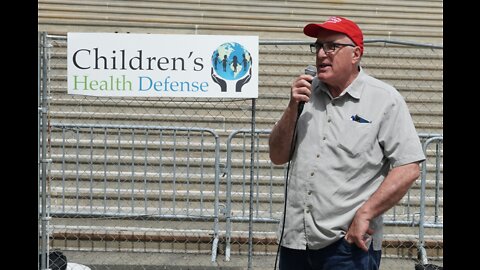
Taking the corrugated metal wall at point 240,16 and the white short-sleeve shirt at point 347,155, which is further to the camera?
the corrugated metal wall at point 240,16

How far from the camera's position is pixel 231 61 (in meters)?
5.32

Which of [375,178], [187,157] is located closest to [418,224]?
[187,157]

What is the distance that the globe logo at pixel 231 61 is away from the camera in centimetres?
531

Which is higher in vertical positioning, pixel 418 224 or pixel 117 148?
pixel 117 148

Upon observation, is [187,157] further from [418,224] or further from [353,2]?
[353,2]

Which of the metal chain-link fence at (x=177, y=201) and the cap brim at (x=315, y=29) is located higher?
the cap brim at (x=315, y=29)

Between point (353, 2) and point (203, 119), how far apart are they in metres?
3.38

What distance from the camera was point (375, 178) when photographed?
10.6 feet

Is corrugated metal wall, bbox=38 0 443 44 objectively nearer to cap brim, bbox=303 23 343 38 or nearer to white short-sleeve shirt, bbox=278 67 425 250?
cap brim, bbox=303 23 343 38

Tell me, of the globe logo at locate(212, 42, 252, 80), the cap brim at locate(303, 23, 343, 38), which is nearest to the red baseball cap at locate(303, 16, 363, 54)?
the cap brim at locate(303, 23, 343, 38)

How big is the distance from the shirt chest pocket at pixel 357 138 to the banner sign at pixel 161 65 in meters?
2.17

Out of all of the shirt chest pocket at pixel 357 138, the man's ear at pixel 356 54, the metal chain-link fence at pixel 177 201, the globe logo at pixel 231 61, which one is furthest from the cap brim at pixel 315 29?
the metal chain-link fence at pixel 177 201

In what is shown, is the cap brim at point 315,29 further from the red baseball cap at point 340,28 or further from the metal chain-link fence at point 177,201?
the metal chain-link fence at point 177,201

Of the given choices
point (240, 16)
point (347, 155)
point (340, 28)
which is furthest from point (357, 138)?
point (240, 16)
